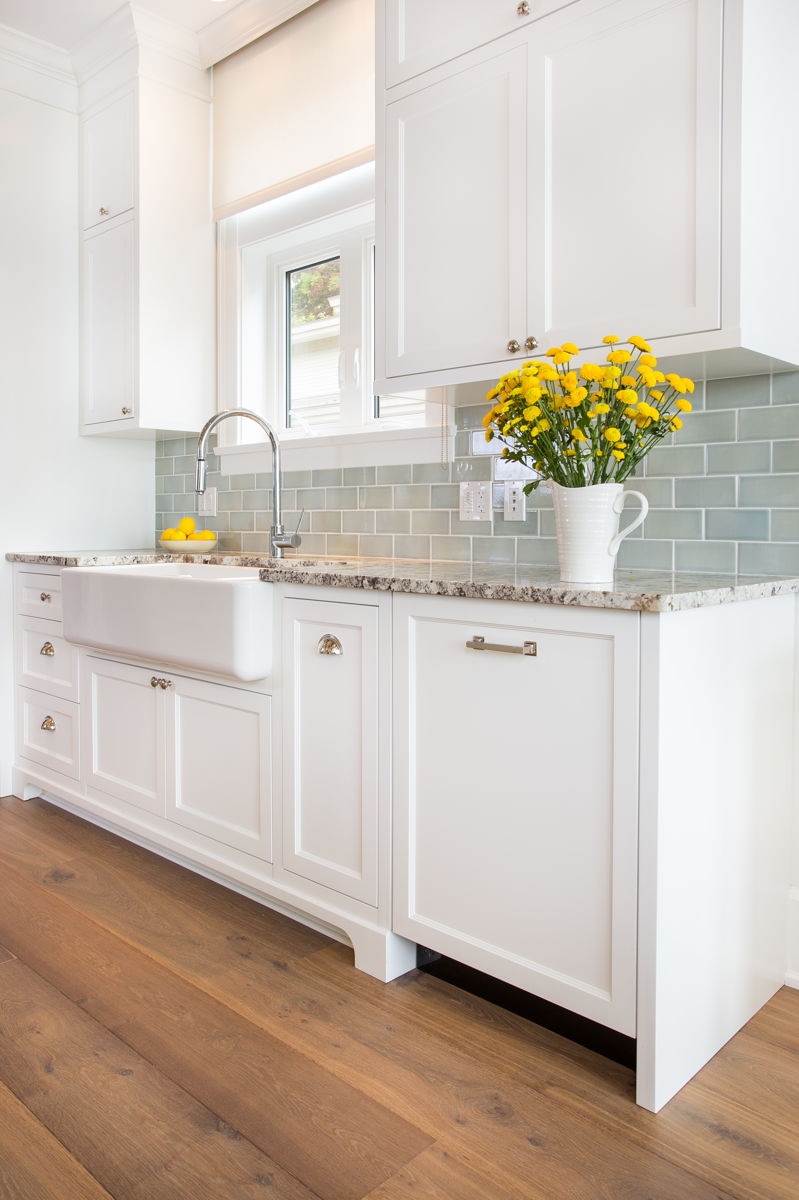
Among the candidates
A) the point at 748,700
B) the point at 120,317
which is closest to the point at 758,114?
the point at 748,700

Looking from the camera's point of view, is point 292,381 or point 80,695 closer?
point 80,695

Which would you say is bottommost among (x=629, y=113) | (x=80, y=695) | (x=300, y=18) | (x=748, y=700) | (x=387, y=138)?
(x=80, y=695)

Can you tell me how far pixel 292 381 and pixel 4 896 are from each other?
6.27ft

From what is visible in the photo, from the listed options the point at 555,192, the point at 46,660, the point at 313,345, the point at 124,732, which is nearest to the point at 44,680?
the point at 46,660

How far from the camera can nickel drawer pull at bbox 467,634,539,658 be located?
157cm

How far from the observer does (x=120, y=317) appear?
3.21m

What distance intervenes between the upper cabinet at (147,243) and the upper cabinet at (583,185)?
51.3 inches

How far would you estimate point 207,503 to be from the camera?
3404mm

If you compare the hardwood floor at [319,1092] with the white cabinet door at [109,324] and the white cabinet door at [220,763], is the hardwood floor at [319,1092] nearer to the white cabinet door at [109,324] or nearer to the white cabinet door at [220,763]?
the white cabinet door at [220,763]

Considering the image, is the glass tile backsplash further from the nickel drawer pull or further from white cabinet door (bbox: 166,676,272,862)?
white cabinet door (bbox: 166,676,272,862)

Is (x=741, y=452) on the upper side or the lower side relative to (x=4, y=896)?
upper

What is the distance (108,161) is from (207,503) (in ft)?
4.16

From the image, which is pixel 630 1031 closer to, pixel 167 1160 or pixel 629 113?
pixel 167 1160

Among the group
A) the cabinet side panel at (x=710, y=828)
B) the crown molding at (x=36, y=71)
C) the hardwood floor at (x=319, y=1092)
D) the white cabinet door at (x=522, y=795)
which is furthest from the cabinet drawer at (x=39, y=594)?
the cabinet side panel at (x=710, y=828)
